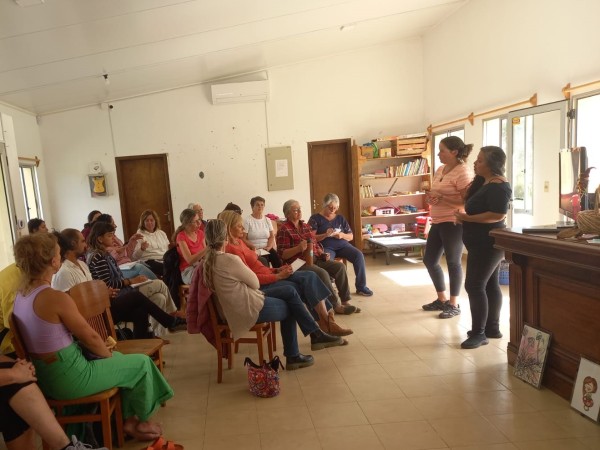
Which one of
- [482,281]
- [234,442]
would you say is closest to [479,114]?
[482,281]

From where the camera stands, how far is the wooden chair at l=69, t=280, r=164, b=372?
2.24 meters

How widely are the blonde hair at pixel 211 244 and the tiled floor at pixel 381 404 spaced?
0.74 metres

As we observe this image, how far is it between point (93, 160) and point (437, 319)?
5955 millimetres

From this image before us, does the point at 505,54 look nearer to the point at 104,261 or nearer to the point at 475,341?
the point at 475,341

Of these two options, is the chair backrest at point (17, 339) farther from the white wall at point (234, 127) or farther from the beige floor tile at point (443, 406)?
the white wall at point (234, 127)

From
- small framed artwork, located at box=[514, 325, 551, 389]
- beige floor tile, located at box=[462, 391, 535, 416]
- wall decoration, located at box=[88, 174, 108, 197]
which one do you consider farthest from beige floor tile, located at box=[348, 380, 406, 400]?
wall decoration, located at box=[88, 174, 108, 197]

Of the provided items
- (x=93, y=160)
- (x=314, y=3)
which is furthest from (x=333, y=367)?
(x=93, y=160)

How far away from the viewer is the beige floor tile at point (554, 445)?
76.9 inches

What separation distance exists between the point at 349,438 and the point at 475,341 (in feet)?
4.84

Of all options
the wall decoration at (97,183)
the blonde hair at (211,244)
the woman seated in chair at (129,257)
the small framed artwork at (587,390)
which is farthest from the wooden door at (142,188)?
the small framed artwork at (587,390)

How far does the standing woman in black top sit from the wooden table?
10.2 feet

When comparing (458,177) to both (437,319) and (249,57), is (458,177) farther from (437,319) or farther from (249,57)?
(249,57)

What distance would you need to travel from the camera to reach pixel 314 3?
14.4ft

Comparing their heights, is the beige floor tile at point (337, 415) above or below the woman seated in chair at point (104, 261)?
below
